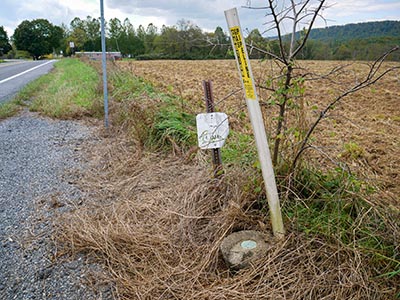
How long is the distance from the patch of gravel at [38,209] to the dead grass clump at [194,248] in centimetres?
16

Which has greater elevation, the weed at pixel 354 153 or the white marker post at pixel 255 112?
the white marker post at pixel 255 112

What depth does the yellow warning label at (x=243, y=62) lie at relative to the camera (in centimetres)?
192

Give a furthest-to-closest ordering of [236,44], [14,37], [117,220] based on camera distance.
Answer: [14,37], [117,220], [236,44]

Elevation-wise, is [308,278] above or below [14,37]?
below

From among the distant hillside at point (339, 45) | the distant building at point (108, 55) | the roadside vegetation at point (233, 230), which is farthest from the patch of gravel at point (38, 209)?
the distant building at point (108, 55)

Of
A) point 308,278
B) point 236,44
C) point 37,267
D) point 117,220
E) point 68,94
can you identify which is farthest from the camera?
point 68,94

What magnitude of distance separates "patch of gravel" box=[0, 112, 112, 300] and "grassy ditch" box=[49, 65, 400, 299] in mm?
159

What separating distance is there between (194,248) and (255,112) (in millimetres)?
998

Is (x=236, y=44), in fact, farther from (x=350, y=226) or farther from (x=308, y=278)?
(x=308, y=278)

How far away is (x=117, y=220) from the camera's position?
2574 millimetres

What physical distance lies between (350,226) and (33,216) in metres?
2.41

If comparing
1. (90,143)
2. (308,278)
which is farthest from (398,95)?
(308,278)

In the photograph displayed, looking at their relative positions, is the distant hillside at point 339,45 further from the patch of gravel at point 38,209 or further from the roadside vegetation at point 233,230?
the patch of gravel at point 38,209

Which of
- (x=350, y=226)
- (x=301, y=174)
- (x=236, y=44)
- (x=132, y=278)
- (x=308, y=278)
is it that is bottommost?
(x=132, y=278)
